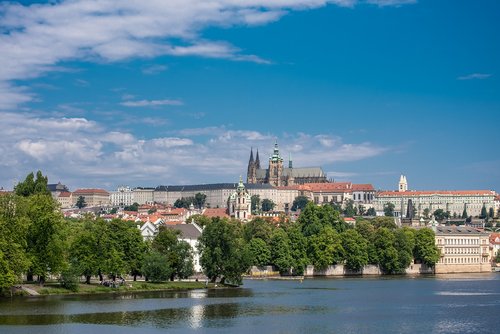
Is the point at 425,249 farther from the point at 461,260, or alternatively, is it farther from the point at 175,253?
the point at 175,253

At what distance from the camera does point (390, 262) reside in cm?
13750

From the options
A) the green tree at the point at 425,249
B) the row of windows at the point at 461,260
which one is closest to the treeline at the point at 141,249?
the green tree at the point at 425,249

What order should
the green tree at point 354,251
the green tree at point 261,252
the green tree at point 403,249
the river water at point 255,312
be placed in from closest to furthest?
the river water at point 255,312
the green tree at point 261,252
the green tree at point 354,251
the green tree at point 403,249

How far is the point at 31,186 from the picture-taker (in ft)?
341

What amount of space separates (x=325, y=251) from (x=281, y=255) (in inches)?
335

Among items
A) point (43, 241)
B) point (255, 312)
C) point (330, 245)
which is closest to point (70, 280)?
point (43, 241)

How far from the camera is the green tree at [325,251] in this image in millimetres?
132250

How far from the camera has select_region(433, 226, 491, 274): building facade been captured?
164m

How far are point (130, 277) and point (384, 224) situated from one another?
82.8m

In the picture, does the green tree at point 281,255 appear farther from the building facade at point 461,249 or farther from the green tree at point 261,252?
the building facade at point 461,249

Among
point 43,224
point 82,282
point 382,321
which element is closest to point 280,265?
point 82,282

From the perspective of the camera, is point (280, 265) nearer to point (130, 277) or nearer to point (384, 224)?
point (130, 277)

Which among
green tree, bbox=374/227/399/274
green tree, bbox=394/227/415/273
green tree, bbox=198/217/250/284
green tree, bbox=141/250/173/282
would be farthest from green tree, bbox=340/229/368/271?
green tree, bbox=141/250/173/282

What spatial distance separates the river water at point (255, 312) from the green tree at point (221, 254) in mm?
3094
